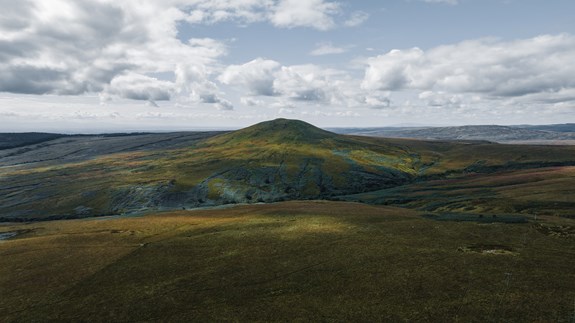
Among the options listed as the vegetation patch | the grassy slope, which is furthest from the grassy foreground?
the grassy slope

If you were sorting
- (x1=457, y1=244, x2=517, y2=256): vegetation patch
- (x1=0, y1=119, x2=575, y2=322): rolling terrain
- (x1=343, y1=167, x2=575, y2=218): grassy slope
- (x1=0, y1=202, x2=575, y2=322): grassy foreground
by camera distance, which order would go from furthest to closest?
1. (x1=343, y1=167, x2=575, y2=218): grassy slope
2. (x1=457, y1=244, x2=517, y2=256): vegetation patch
3. (x1=0, y1=119, x2=575, y2=322): rolling terrain
4. (x1=0, y1=202, x2=575, y2=322): grassy foreground

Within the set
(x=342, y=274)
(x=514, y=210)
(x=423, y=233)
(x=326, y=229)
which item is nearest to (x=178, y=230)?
(x=326, y=229)

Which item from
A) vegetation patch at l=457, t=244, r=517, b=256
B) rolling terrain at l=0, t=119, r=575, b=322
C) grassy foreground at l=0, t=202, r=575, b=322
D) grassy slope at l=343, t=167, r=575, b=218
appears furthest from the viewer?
grassy slope at l=343, t=167, r=575, b=218

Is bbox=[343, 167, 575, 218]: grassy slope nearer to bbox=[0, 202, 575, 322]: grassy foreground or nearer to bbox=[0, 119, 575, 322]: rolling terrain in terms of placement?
bbox=[0, 119, 575, 322]: rolling terrain

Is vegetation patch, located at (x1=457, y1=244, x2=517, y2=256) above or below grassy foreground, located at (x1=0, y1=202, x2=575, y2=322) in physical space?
above

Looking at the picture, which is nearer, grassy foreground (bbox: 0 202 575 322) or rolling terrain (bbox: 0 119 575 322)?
grassy foreground (bbox: 0 202 575 322)

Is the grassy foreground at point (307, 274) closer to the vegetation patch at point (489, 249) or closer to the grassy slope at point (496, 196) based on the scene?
the vegetation patch at point (489, 249)

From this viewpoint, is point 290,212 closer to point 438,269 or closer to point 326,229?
point 326,229

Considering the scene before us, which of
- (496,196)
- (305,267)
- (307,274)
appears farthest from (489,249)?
(496,196)

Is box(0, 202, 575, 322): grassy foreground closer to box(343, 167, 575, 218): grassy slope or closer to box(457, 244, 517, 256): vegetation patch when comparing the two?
box(457, 244, 517, 256): vegetation patch
